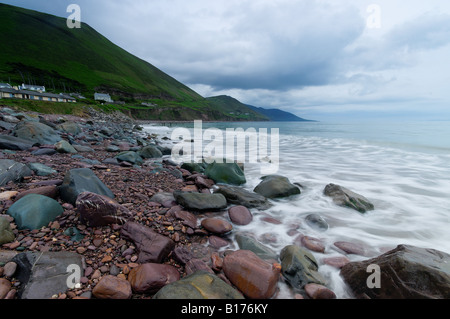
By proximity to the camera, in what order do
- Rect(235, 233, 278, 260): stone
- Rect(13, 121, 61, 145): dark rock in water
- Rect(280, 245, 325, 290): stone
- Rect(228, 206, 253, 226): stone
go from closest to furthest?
Rect(280, 245, 325, 290): stone < Rect(235, 233, 278, 260): stone < Rect(228, 206, 253, 226): stone < Rect(13, 121, 61, 145): dark rock in water

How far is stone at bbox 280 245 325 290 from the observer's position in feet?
9.21

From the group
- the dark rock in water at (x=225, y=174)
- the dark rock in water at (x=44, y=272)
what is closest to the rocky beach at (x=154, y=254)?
the dark rock in water at (x=44, y=272)

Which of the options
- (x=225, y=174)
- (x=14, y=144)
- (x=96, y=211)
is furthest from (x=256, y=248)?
(x=14, y=144)

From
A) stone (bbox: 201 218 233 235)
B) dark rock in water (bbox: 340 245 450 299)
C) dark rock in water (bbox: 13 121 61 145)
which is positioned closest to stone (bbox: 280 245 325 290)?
dark rock in water (bbox: 340 245 450 299)

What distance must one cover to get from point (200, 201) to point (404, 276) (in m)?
3.52

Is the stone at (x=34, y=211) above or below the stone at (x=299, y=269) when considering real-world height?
above

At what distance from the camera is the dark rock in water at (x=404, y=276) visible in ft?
7.63

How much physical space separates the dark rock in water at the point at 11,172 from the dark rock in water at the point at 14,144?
311 cm

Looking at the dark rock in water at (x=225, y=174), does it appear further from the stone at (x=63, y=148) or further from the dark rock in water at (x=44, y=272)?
the stone at (x=63, y=148)

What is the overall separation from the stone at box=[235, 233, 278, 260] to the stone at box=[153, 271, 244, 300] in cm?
108

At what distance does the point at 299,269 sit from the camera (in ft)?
9.52

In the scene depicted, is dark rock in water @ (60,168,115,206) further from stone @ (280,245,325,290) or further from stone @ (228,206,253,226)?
stone @ (280,245,325,290)

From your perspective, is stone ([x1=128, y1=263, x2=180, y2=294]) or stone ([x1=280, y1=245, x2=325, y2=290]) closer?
stone ([x1=128, y1=263, x2=180, y2=294])
